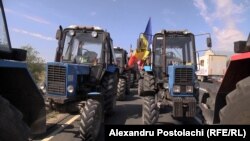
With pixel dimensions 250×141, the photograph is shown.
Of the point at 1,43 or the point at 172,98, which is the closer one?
the point at 1,43

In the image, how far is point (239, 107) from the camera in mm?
4188

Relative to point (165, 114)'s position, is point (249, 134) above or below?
above

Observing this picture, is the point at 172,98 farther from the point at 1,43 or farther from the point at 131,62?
the point at 131,62

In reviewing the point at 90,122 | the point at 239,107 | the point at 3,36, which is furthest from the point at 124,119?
the point at 239,107

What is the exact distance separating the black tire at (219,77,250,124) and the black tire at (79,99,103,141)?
407 centimetres

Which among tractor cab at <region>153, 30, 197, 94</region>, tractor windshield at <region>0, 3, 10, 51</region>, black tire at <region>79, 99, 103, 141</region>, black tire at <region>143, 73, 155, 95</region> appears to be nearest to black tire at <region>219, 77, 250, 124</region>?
tractor windshield at <region>0, 3, 10, 51</region>

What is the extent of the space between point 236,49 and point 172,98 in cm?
532

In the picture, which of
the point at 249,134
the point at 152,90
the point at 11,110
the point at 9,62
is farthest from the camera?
the point at 152,90

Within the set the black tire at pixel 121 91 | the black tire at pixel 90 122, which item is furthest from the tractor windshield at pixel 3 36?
the black tire at pixel 121 91

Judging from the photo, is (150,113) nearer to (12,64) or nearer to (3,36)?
(3,36)

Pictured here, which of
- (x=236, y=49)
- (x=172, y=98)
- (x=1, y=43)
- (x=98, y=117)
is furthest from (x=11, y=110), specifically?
(x=172, y=98)

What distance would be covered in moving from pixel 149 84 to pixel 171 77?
33.7 inches

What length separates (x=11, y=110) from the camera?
13.5ft

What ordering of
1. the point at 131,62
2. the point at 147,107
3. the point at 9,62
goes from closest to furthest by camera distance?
1. the point at 9,62
2. the point at 147,107
3. the point at 131,62
